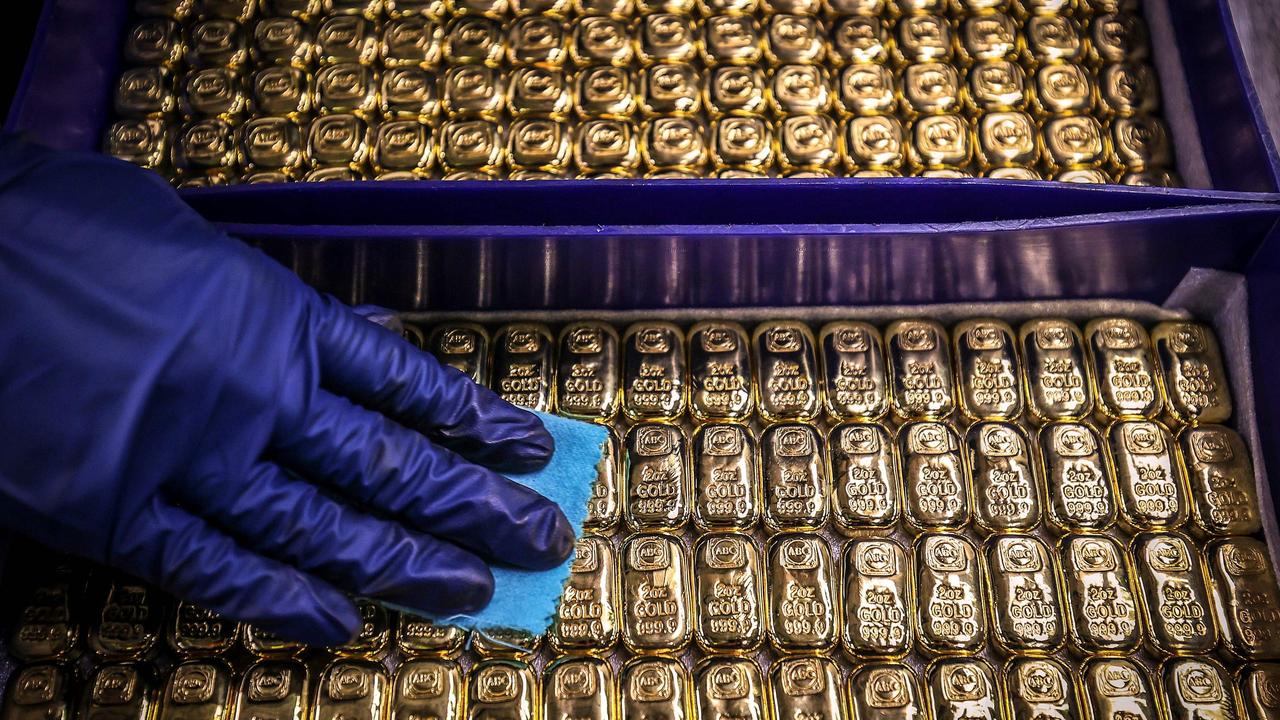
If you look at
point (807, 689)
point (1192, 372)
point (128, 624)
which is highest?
point (1192, 372)

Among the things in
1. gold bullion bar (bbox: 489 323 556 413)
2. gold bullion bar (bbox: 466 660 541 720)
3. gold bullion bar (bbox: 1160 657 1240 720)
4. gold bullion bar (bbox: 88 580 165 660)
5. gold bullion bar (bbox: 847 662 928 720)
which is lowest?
gold bullion bar (bbox: 88 580 165 660)

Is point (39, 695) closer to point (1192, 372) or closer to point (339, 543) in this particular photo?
point (339, 543)

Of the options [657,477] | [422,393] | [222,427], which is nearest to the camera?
[222,427]

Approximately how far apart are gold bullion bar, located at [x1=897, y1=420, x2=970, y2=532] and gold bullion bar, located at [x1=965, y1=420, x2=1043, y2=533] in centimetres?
3

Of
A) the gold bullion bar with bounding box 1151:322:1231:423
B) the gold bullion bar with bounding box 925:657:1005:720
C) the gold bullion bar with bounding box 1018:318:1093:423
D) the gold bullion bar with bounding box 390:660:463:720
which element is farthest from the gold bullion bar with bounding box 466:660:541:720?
the gold bullion bar with bounding box 1151:322:1231:423

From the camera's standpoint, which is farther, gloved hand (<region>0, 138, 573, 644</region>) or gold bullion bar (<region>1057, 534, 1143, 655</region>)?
gold bullion bar (<region>1057, 534, 1143, 655</region>)

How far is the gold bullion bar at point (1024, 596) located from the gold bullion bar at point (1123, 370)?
0.33 meters

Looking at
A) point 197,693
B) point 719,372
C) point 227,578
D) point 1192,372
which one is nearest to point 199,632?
point 197,693

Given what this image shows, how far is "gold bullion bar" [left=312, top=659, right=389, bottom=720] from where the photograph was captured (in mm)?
1539

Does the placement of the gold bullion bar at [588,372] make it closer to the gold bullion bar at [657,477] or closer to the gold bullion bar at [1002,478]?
the gold bullion bar at [657,477]

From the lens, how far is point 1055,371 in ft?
5.82

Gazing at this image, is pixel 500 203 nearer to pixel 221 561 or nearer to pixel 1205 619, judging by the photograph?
pixel 221 561

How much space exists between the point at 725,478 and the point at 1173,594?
2.70 ft

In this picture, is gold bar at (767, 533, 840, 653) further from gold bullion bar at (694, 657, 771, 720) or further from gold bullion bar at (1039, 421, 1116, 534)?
gold bullion bar at (1039, 421, 1116, 534)
